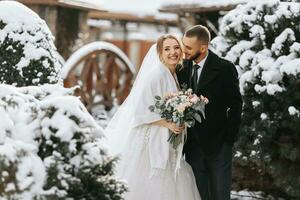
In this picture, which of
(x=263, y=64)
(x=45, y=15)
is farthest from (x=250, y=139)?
(x=45, y=15)

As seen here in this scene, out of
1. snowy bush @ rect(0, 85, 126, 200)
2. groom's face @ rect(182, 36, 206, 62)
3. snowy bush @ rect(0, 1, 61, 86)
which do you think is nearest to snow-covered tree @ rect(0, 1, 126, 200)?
snowy bush @ rect(0, 85, 126, 200)

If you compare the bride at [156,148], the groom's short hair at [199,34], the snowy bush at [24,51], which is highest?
the groom's short hair at [199,34]

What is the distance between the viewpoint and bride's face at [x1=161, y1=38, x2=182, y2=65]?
595 cm

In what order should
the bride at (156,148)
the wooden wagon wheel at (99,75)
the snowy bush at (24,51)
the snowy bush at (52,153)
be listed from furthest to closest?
the wooden wagon wheel at (99,75), the snowy bush at (24,51), the bride at (156,148), the snowy bush at (52,153)

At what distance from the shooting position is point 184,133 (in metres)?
6.08

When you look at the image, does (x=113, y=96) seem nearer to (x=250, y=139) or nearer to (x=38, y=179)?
(x=250, y=139)

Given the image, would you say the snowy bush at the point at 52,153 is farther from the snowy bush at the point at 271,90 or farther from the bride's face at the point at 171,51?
the snowy bush at the point at 271,90

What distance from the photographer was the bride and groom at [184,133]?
6.01m

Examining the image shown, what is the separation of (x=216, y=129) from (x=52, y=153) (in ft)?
7.87

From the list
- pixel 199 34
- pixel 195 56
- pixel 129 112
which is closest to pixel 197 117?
pixel 195 56

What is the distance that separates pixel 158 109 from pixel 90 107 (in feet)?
22.6

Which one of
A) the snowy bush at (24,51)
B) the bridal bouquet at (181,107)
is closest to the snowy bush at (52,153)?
the bridal bouquet at (181,107)

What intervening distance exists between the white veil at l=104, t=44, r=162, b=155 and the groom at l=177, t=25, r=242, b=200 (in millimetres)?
389

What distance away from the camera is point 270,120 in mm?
7492
